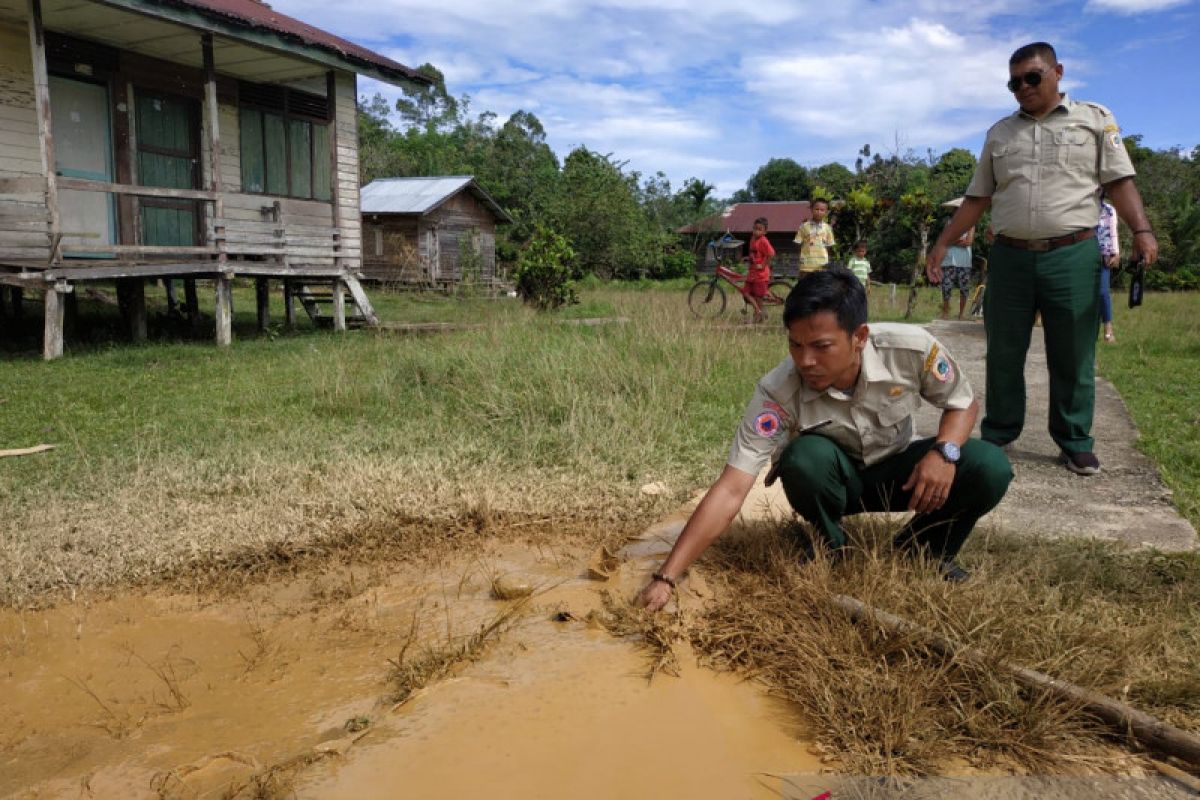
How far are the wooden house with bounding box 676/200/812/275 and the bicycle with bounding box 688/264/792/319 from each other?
25116 millimetres

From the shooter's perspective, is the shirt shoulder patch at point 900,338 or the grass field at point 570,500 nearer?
the grass field at point 570,500

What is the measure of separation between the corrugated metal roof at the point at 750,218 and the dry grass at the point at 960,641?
131 feet

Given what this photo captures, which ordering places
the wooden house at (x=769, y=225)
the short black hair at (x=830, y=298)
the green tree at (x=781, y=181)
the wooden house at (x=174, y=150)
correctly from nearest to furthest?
the short black hair at (x=830, y=298), the wooden house at (x=174, y=150), the wooden house at (x=769, y=225), the green tree at (x=781, y=181)

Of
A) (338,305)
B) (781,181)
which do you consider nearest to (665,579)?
(338,305)

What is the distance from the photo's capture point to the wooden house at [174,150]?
Result: 8742 mm

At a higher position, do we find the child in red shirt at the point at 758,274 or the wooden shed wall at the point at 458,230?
the wooden shed wall at the point at 458,230

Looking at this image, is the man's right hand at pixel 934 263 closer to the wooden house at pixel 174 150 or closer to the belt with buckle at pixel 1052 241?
the belt with buckle at pixel 1052 241

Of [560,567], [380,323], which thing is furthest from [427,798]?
[380,323]

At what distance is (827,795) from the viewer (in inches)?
72.8

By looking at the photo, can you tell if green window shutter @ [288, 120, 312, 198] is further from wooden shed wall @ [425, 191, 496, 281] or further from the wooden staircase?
wooden shed wall @ [425, 191, 496, 281]

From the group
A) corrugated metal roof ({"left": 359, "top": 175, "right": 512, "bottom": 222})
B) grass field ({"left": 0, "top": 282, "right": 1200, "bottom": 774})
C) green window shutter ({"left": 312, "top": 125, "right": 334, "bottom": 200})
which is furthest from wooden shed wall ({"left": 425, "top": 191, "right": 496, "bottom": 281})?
grass field ({"left": 0, "top": 282, "right": 1200, "bottom": 774})

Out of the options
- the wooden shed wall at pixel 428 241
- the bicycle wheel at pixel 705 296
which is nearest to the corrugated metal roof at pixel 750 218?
the wooden shed wall at pixel 428 241

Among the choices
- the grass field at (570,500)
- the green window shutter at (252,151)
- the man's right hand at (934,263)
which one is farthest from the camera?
the green window shutter at (252,151)

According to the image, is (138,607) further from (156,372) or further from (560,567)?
(156,372)
